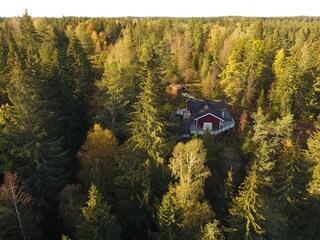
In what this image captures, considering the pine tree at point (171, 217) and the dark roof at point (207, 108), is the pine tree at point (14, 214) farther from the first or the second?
the dark roof at point (207, 108)

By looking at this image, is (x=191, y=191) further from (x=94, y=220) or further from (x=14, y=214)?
(x=14, y=214)

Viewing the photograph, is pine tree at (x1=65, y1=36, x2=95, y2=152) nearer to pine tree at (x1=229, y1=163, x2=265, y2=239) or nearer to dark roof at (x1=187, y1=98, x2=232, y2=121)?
dark roof at (x1=187, y1=98, x2=232, y2=121)

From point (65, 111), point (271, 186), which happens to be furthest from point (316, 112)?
point (65, 111)

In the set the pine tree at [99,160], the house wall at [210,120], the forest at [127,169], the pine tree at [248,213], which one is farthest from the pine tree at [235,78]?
the pine tree at [99,160]

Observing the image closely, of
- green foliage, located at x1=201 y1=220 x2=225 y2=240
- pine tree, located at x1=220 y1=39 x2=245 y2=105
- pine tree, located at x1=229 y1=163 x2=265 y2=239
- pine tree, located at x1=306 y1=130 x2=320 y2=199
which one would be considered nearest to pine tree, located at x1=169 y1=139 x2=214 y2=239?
green foliage, located at x1=201 y1=220 x2=225 y2=240

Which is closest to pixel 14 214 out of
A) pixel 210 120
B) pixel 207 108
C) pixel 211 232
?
pixel 211 232
